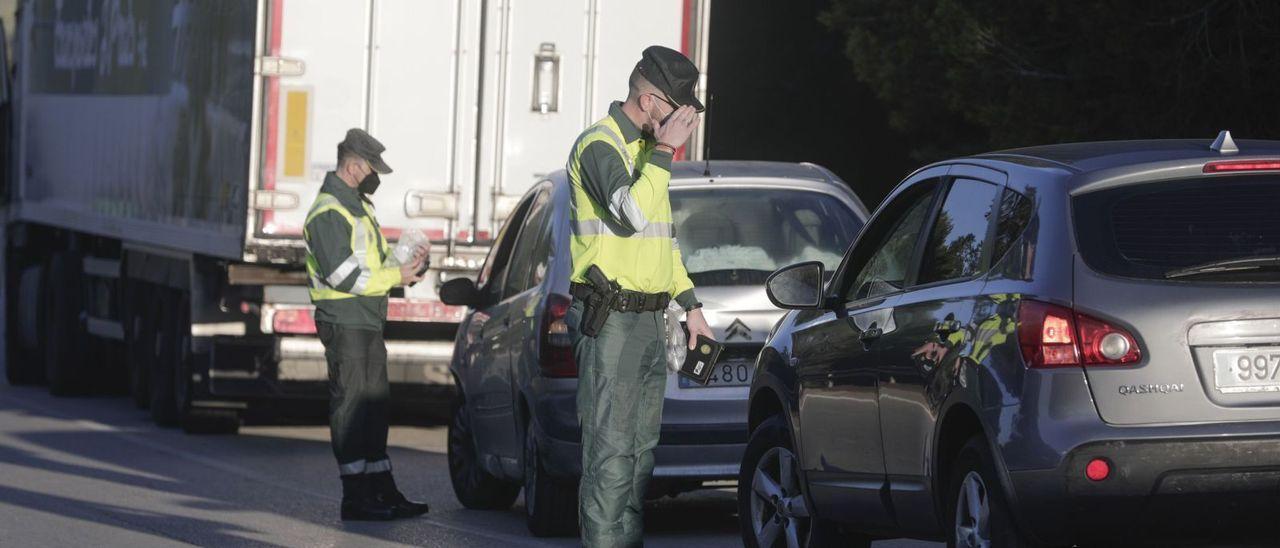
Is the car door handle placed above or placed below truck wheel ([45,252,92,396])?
above

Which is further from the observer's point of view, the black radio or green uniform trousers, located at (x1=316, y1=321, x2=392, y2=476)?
green uniform trousers, located at (x1=316, y1=321, x2=392, y2=476)

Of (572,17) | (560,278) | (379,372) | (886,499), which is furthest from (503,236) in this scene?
(886,499)

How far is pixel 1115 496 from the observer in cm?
581

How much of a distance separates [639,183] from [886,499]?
1.23m

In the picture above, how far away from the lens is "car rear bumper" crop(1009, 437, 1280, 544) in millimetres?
5766

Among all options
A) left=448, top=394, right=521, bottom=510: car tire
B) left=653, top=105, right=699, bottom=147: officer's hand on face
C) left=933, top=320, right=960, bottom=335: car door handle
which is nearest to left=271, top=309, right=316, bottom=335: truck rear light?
left=448, top=394, right=521, bottom=510: car tire

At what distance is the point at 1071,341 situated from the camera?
19.4 ft

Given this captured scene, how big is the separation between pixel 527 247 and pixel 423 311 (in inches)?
168

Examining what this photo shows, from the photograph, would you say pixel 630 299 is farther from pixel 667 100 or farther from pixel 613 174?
pixel 667 100

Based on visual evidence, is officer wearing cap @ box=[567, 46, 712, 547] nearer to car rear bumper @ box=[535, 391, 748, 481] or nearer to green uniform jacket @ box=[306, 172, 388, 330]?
car rear bumper @ box=[535, 391, 748, 481]

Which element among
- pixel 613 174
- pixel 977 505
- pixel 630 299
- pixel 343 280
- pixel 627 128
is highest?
pixel 627 128

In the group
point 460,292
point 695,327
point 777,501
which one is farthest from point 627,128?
point 460,292

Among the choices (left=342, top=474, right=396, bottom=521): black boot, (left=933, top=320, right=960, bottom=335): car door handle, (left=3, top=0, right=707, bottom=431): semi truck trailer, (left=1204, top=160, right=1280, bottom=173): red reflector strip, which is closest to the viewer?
(left=1204, top=160, right=1280, bottom=173): red reflector strip

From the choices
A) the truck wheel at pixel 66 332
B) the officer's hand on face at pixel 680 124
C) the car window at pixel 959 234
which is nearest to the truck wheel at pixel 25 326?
the truck wheel at pixel 66 332
